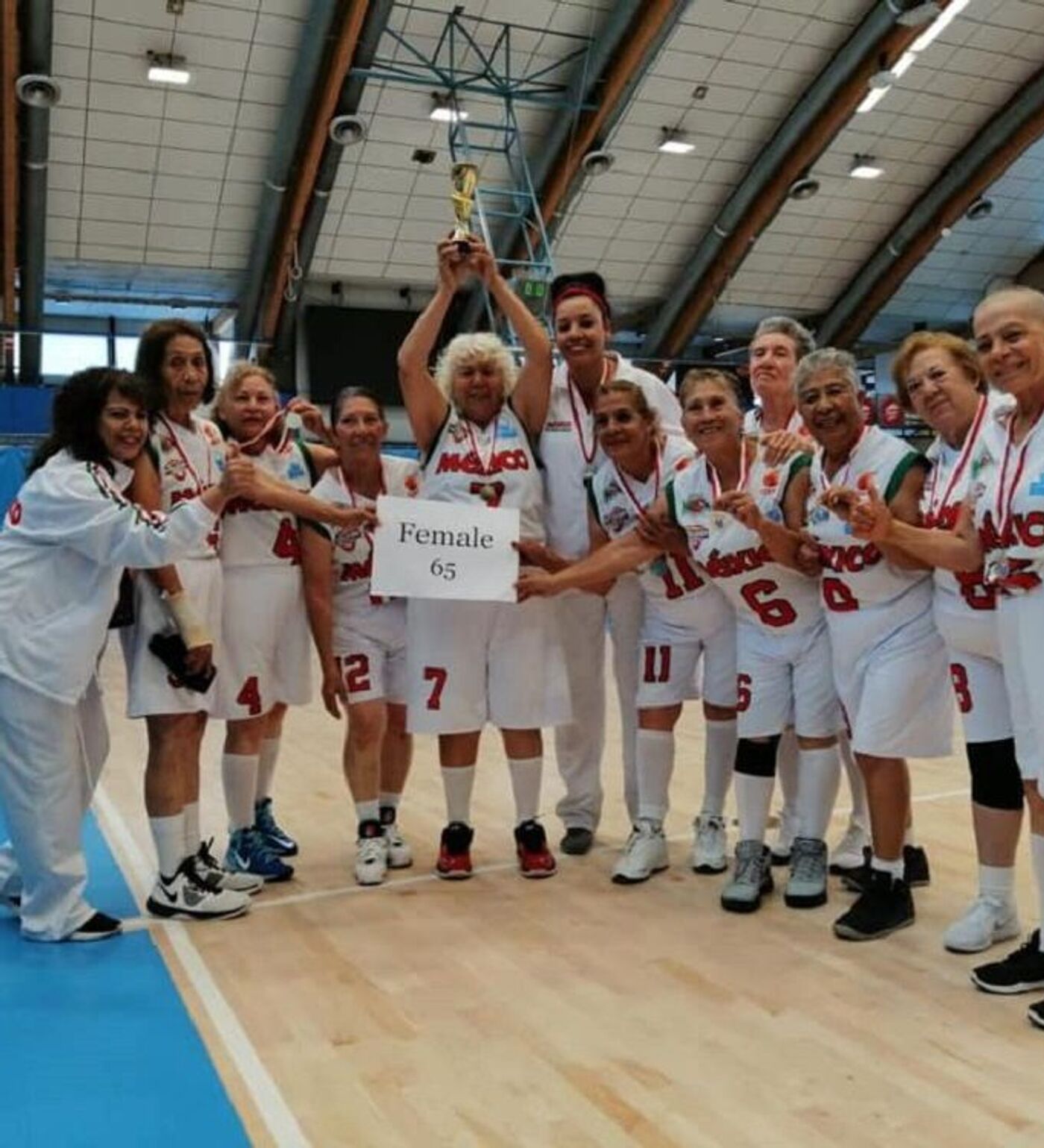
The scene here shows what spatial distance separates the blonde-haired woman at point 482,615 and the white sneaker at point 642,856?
0.24m

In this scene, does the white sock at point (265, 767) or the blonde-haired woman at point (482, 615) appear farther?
the white sock at point (265, 767)

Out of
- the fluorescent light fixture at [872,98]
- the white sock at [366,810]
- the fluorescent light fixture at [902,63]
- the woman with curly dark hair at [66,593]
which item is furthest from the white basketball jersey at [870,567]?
the fluorescent light fixture at [872,98]

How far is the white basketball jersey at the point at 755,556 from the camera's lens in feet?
10.6

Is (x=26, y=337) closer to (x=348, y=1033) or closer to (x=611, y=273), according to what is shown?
(x=611, y=273)

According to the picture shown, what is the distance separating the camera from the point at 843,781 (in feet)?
15.7

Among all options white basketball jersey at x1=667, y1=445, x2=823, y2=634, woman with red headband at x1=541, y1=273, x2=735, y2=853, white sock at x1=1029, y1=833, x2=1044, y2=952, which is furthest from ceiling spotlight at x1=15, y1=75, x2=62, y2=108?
white sock at x1=1029, y1=833, x2=1044, y2=952

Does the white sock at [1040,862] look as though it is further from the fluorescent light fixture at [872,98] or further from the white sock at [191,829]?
the fluorescent light fixture at [872,98]

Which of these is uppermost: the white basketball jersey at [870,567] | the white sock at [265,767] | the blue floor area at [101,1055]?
the white basketball jersey at [870,567]

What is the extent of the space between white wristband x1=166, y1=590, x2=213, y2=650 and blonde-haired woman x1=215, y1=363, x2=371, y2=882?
331 mm

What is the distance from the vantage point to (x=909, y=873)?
11.3 feet

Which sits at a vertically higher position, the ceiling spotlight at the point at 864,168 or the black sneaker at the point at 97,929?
the ceiling spotlight at the point at 864,168

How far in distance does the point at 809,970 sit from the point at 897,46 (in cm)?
1158

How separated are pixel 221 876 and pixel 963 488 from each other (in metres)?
2.32

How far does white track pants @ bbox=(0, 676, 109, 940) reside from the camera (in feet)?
9.78
